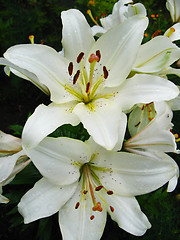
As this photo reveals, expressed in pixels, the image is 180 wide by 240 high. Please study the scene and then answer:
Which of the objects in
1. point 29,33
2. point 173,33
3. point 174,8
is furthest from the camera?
point 29,33

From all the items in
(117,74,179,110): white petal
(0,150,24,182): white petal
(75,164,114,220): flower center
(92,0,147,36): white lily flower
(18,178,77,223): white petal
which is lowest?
(75,164,114,220): flower center

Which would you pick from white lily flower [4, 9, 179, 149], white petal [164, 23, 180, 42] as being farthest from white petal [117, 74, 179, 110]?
white petal [164, 23, 180, 42]

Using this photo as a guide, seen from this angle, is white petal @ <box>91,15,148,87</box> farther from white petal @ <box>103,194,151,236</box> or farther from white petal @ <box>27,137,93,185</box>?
white petal @ <box>103,194,151,236</box>

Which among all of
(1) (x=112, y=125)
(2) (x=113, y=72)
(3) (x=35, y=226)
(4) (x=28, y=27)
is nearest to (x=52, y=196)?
(1) (x=112, y=125)

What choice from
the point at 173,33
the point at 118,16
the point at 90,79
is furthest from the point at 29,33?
the point at 90,79

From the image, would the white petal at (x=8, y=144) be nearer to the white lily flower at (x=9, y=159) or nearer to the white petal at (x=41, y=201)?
the white lily flower at (x=9, y=159)

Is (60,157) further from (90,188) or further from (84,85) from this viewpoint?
(84,85)

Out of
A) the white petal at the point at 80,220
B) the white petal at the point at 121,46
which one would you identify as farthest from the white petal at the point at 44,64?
the white petal at the point at 80,220
